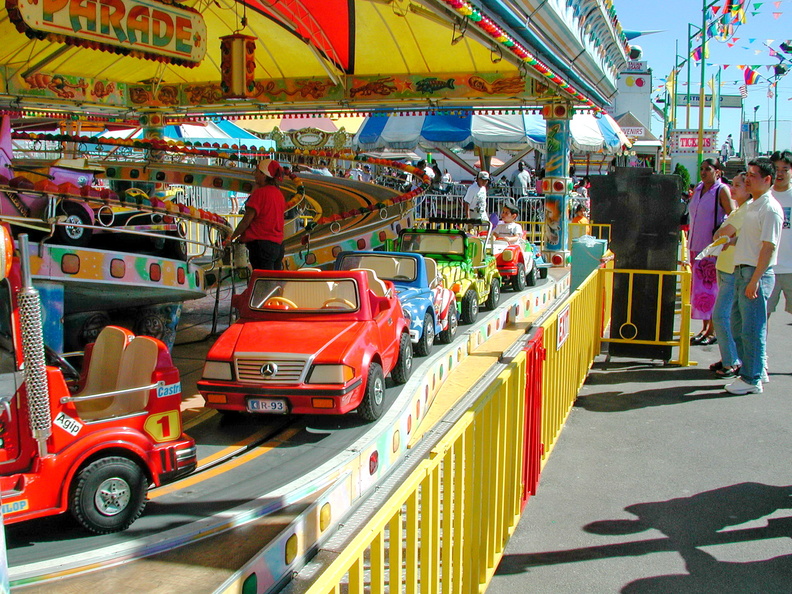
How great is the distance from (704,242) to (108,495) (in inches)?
302

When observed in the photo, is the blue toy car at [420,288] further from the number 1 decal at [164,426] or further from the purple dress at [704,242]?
the number 1 decal at [164,426]

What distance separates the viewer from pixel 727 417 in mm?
6766

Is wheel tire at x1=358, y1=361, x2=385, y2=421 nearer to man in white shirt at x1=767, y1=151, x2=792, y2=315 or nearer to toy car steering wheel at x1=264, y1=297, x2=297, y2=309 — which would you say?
toy car steering wheel at x1=264, y1=297, x2=297, y2=309

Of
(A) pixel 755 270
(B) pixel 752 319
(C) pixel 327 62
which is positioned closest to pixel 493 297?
(B) pixel 752 319

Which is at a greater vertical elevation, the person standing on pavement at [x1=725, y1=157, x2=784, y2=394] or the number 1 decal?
the person standing on pavement at [x1=725, y1=157, x2=784, y2=394]

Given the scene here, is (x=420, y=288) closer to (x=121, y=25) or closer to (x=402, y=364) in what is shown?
(x=402, y=364)

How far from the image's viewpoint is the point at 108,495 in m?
4.29

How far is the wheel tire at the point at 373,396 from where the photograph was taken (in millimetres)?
6137

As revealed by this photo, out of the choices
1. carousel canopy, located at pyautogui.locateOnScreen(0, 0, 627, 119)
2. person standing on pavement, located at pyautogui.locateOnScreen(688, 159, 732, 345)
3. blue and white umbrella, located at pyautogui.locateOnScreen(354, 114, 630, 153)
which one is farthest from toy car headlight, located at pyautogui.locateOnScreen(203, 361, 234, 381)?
blue and white umbrella, located at pyautogui.locateOnScreen(354, 114, 630, 153)

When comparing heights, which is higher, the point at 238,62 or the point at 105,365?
the point at 238,62

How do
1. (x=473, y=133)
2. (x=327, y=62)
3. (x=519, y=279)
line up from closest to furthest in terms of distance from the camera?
(x=519, y=279)
(x=327, y=62)
(x=473, y=133)

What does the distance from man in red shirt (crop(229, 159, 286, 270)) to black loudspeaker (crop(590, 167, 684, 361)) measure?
3826mm

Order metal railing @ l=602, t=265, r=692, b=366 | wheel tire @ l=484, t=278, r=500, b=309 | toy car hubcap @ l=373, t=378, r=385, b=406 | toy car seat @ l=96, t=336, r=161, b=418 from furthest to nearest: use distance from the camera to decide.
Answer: wheel tire @ l=484, t=278, r=500, b=309
metal railing @ l=602, t=265, r=692, b=366
toy car hubcap @ l=373, t=378, r=385, b=406
toy car seat @ l=96, t=336, r=161, b=418

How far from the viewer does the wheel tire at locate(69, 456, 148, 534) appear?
418 cm
